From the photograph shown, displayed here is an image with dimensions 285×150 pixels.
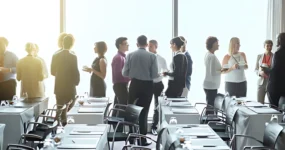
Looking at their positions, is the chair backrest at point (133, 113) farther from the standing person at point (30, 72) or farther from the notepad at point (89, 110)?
the standing person at point (30, 72)

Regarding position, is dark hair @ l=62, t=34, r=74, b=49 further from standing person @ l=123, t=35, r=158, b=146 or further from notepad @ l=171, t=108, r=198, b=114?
notepad @ l=171, t=108, r=198, b=114

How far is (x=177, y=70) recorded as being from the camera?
245 inches

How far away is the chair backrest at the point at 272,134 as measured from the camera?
384 centimetres

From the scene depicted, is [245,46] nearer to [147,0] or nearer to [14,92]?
[147,0]

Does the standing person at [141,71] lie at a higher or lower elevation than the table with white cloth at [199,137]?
higher

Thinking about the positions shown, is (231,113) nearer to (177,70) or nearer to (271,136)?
(177,70)

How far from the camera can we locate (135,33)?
25.8ft

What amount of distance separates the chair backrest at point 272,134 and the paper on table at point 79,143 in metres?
1.52

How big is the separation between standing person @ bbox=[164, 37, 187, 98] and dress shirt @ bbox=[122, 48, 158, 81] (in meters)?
0.28

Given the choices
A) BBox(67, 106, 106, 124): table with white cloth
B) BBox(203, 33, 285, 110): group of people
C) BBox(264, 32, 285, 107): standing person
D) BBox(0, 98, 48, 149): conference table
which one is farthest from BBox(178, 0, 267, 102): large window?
BBox(0, 98, 48, 149): conference table

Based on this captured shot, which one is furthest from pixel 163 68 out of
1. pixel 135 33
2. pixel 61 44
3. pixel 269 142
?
pixel 269 142

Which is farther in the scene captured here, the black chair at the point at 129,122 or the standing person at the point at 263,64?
the standing person at the point at 263,64

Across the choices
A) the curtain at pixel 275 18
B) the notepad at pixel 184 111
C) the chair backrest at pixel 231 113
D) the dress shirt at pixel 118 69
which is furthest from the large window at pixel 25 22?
the curtain at pixel 275 18

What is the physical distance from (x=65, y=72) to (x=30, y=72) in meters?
0.48
